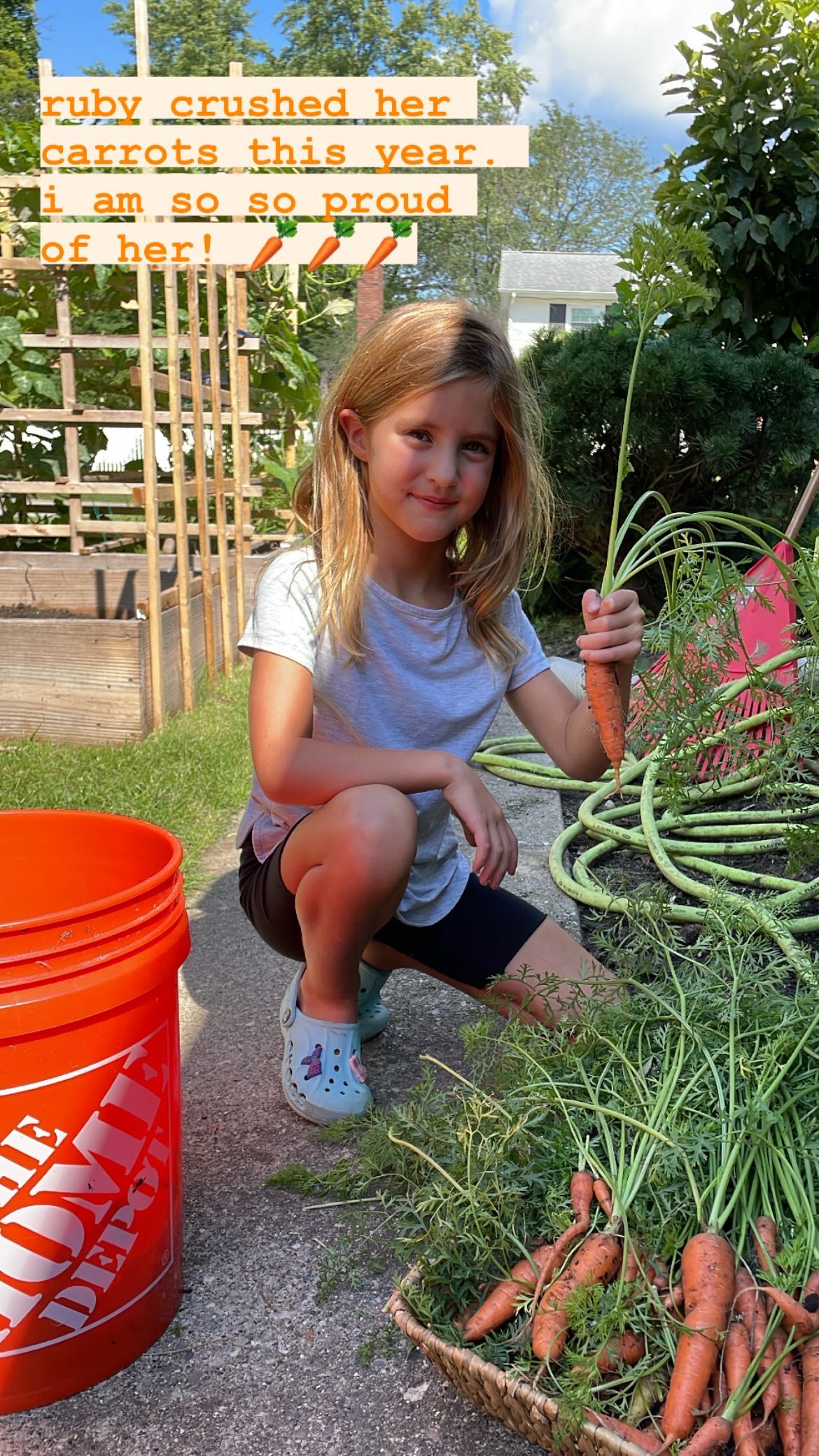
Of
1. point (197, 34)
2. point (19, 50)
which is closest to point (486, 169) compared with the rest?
point (197, 34)

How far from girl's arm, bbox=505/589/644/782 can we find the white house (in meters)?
35.1

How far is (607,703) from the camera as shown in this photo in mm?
1889

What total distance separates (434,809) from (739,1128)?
0.93 m

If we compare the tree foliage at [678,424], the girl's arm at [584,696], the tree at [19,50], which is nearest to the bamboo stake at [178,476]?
the tree foliage at [678,424]

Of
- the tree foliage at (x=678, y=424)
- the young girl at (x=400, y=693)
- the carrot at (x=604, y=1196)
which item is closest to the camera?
the carrot at (x=604, y=1196)

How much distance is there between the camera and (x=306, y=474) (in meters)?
2.33

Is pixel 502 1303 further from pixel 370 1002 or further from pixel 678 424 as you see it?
pixel 678 424

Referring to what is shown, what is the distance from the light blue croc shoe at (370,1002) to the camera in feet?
7.63

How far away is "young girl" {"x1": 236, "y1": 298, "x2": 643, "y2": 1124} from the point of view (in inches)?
76.2

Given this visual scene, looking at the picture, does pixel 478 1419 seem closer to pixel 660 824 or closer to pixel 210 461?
pixel 660 824

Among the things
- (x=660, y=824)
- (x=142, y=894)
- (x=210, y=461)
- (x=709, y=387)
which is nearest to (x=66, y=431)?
(x=210, y=461)

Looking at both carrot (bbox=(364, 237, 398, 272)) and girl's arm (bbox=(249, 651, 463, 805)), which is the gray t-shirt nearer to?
girl's arm (bbox=(249, 651, 463, 805))

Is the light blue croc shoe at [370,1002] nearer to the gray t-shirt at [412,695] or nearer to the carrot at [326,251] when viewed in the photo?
the gray t-shirt at [412,695]

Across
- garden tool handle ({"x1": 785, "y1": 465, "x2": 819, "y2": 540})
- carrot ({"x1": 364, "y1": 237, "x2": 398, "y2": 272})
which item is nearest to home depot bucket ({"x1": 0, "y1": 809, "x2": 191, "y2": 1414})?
garden tool handle ({"x1": 785, "y1": 465, "x2": 819, "y2": 540})
